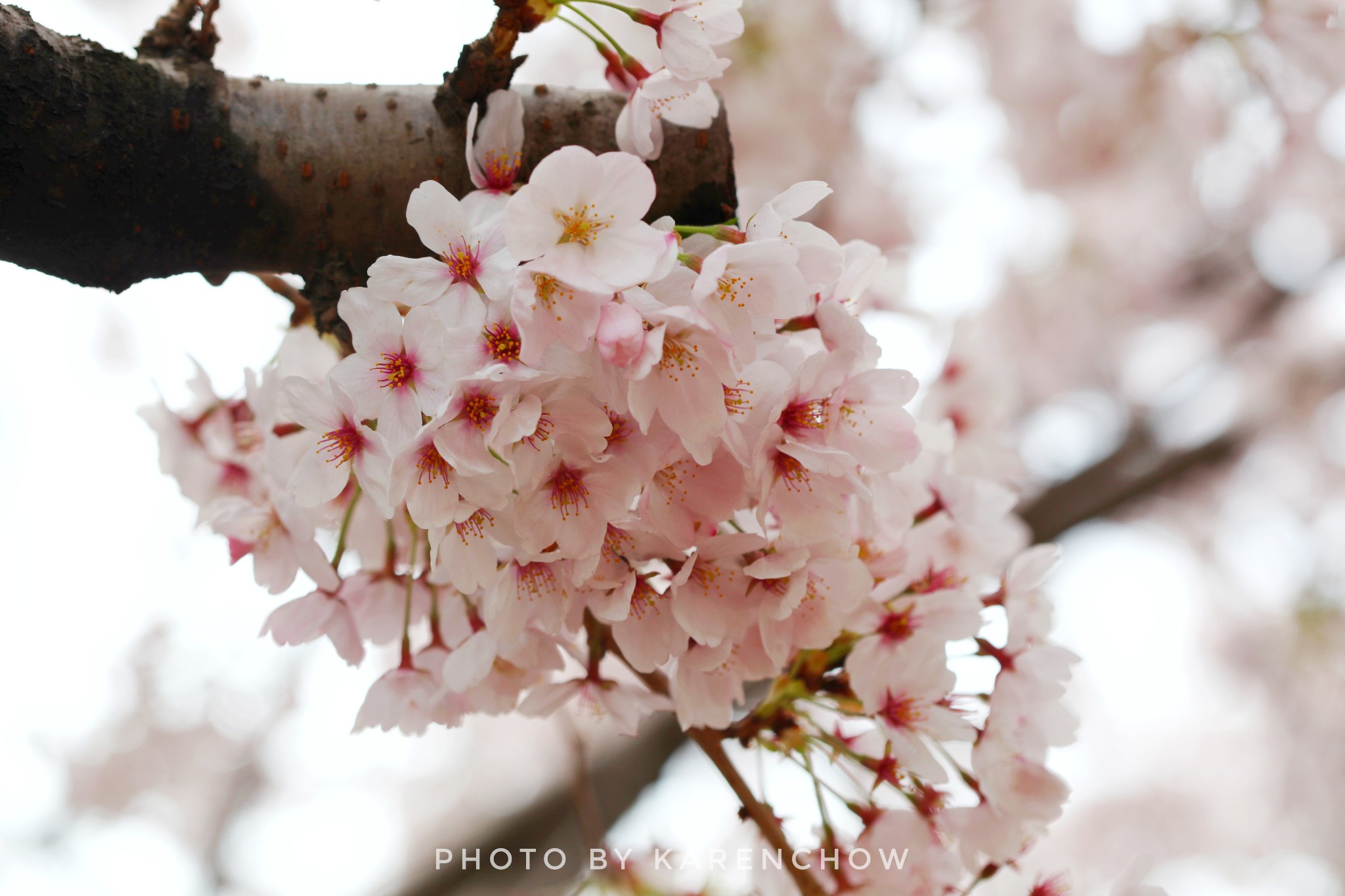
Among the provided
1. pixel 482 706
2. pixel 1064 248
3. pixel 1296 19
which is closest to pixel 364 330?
pixel 482 706

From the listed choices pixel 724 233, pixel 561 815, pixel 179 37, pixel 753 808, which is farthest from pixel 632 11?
pixel 561 815

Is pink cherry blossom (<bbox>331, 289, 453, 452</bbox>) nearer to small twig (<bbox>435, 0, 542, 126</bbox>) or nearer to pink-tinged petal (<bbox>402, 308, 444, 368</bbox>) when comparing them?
pink-tinged petal (<bbox>402, 308, 444, 368</bbox>)

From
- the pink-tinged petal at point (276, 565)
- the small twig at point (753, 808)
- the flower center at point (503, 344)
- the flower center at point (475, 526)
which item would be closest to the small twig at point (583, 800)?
the small twig at point (753, 808)

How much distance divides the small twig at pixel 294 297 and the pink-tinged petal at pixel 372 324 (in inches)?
11.4

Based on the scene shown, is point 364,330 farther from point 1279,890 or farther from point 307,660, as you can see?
point 1279,890

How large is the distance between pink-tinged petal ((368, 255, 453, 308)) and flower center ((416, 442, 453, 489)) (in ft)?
0.29

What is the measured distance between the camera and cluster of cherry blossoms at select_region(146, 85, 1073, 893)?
0.49 m

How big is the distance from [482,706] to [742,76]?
6.48 ft

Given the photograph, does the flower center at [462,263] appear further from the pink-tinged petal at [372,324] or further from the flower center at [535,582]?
the flower center at [535,582]

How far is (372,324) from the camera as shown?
1.73 ft

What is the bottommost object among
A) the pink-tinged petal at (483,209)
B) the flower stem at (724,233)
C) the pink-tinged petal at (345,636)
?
the pink-tinged petal at (345,636)

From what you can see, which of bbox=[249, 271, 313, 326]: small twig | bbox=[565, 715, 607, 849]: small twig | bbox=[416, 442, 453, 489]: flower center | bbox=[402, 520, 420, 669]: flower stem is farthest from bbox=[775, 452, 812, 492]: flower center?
bbox=[565, 715, 607, 849]: small twig

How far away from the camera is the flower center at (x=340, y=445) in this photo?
56cm

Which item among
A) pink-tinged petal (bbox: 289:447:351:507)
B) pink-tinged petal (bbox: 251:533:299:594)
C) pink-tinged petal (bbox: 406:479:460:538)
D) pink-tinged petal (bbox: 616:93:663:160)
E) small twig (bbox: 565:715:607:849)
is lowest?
small twig (bbox: 565:715:607:849)
